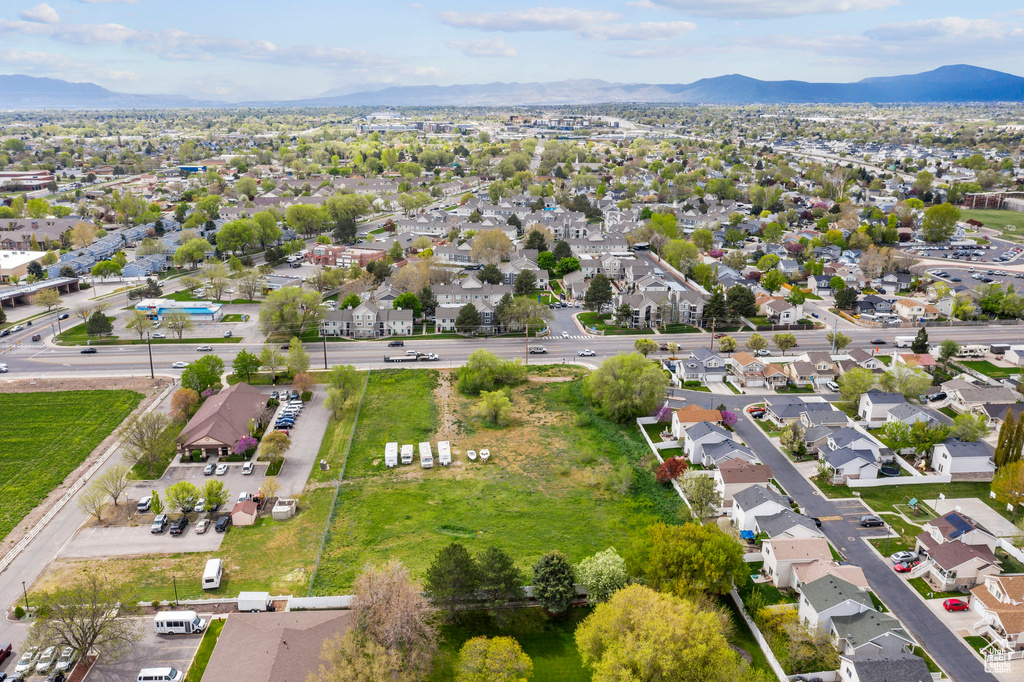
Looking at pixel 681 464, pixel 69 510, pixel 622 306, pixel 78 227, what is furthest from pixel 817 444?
pixel 78 227

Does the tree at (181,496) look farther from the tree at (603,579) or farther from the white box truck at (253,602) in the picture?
the tree at (603,579)

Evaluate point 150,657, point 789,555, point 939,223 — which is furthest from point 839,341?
point 150,657

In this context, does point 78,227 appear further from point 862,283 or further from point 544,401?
point 862,283

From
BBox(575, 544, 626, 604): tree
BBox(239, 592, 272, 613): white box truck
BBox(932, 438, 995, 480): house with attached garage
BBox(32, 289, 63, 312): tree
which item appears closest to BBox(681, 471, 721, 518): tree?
BBox(575, 544, 626, 604): tree

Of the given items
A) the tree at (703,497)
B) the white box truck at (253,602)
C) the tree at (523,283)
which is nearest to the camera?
the white box truck at (253,602)

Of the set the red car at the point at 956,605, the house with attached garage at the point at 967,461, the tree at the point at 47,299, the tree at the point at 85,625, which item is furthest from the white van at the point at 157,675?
the tree at the point at 47,299

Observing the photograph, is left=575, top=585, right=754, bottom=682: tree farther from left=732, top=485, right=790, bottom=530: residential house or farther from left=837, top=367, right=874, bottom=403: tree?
left=837, top=367, right=874, bottom=403: tree
